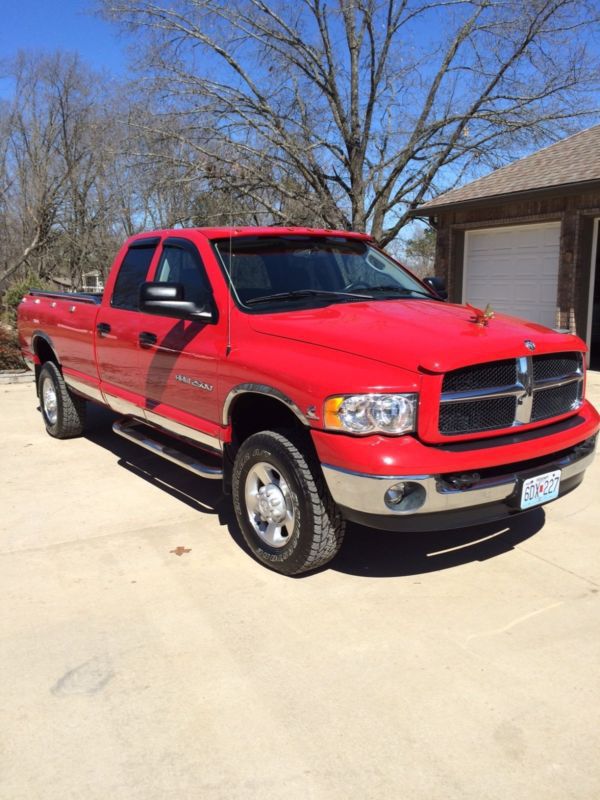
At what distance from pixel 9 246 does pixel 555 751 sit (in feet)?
89.9

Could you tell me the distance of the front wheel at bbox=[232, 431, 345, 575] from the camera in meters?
3.65

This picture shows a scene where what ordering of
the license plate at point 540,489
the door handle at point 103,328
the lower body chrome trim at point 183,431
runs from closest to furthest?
the license plate at point 540,489 < the lower body chrome trim at point 183,431 < the door handle at point 103,328

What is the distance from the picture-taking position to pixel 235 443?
433 cm

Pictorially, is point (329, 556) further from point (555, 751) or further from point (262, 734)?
point (555, 751)

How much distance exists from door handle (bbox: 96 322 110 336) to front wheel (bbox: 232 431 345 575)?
2.24m

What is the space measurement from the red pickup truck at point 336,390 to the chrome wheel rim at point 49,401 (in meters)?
2.11

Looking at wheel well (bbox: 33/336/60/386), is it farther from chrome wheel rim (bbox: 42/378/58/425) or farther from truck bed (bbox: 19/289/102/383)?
chrome wheel rim (bbox: 42/378/58/425)

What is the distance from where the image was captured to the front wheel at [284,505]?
3.65 meters

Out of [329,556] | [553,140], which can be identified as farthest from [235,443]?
[553,140]

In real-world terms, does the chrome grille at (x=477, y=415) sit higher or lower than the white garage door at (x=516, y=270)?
lower

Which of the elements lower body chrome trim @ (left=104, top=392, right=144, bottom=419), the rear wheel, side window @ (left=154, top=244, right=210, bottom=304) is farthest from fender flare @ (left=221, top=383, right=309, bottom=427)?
the rear wheel

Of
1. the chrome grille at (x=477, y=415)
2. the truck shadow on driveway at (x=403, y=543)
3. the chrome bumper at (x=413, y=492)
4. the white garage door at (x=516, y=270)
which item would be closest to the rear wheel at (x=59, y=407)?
the truck shadow on driveway at (x=403, y=543)

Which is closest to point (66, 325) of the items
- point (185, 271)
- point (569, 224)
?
point (185, 271)

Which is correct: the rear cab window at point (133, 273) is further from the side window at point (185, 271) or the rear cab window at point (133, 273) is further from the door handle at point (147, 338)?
the door handle at point (147, 338)
